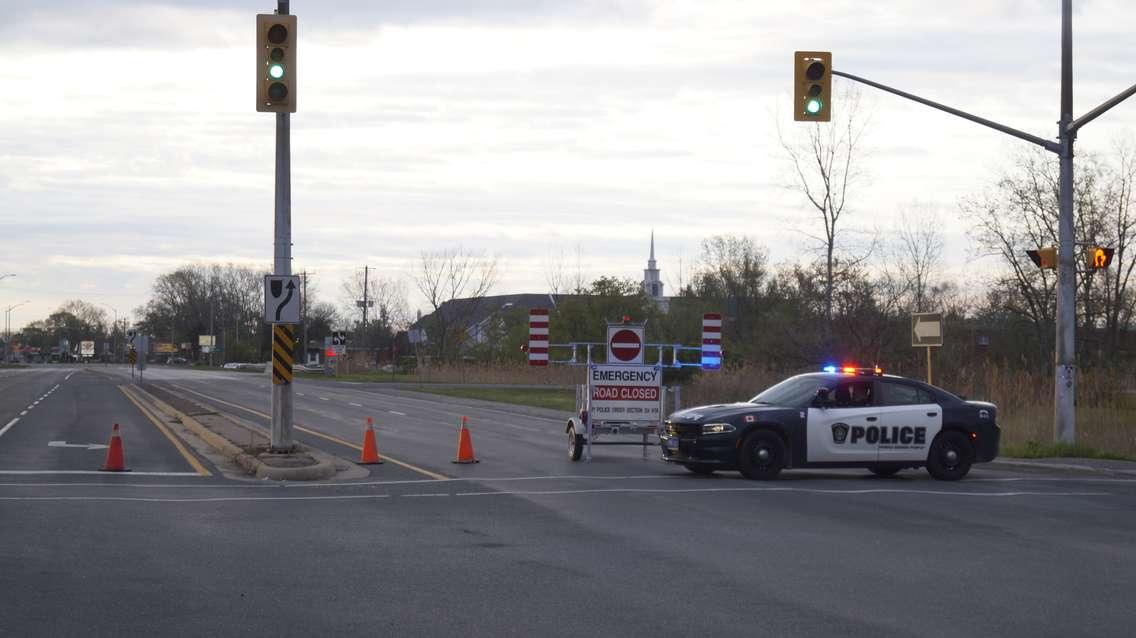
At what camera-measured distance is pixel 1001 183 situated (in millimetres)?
45344

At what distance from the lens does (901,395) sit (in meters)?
18.6

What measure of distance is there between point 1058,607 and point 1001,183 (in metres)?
39.1

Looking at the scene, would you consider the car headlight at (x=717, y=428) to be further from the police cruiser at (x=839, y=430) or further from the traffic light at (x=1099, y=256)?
the traffic light at (x=1099, y=256)

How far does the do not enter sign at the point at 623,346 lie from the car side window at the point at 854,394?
13.4 ft

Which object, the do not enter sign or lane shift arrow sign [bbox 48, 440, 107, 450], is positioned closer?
the do not enter sign

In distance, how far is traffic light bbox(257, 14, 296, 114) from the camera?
17.3 meters

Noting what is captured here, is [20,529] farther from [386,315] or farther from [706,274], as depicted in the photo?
[386,315]

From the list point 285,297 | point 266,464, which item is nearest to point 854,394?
point 266,464

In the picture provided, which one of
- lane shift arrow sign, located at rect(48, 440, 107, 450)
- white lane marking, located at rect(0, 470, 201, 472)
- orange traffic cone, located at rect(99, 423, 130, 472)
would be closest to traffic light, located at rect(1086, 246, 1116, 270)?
white lane marking, located at rect(0, 470, 201, 472)

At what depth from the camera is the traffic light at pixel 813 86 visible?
1977 cm

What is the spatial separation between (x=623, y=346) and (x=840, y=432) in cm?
465

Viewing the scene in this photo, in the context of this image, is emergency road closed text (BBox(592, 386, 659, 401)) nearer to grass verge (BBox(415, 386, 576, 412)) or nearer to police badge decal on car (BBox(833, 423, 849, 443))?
police badge decal on car (BBox(833, 423, 849, 443))

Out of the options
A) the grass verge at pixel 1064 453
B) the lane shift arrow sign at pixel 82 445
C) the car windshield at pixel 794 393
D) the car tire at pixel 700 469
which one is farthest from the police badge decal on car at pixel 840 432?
the lane shift arrow sign at pixel 82 445

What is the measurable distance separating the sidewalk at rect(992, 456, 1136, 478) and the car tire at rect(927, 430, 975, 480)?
3216 millimetres
